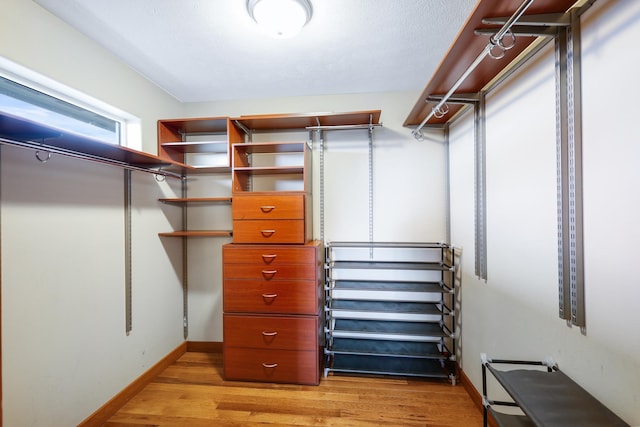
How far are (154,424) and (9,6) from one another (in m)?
2.42

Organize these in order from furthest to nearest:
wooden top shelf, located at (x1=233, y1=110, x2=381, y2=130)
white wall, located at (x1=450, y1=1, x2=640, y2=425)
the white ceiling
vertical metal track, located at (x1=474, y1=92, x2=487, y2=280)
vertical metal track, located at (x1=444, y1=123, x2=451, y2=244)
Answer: vertical metal track, located at (x1=444, y1=123, x2=451, y2=244) → wooden top shelf, located at (x1=233, y1=110, x2=381, y2=130) → vertical metal track, located at (x1=474, y1=92, x2=487, y2=280) → the white ceiling → white wall, located at (x1=450, y1=1, x2=640, y2=425)

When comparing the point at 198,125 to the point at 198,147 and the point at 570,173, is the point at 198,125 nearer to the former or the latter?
the point at 198,147

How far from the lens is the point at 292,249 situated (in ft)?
6.07

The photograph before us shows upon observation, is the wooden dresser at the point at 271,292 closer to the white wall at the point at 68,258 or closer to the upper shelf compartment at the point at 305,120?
the upper shelf compartment at the point at 305,120

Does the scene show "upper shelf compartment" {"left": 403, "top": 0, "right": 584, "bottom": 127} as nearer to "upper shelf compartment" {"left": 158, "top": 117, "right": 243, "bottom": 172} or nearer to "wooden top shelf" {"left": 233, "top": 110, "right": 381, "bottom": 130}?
"wooden top shelf" {"left": 233, "top": 110, "right": 381, "bottom": 130}

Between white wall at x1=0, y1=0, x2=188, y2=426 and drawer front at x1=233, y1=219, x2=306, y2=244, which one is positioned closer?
white wall at x1=0, y1=0, x2=188, y2=426

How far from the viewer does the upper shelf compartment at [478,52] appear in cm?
90

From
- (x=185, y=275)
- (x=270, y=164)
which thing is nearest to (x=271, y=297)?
(x=185, y=275)

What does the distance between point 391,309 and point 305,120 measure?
176cm

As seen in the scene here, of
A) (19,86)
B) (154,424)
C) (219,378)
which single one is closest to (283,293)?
(219,378)

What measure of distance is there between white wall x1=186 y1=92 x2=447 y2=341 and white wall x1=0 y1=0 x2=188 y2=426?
0.54 m

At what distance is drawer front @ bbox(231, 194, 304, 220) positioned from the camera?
74.1 inches

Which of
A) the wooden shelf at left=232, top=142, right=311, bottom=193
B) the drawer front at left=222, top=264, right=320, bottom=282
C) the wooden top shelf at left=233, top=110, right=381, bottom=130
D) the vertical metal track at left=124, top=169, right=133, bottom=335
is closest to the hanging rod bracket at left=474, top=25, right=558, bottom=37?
the wooden top shelf at left=233, top=110, right=381, bottom=130

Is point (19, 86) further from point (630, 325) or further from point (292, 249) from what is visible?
point (630, 325)
